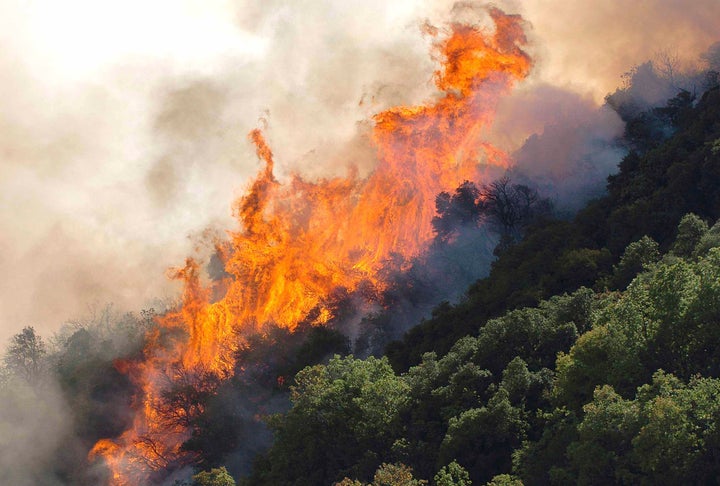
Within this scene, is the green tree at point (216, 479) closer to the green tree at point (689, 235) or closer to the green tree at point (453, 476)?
the green tree at point (453, 476)

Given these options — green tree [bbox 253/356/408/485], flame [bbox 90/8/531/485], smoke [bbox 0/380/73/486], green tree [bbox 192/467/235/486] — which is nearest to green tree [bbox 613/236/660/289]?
green tree [bbox 253/356/408/485]

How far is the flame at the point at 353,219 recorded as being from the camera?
89.4 m

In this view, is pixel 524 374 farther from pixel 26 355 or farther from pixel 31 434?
pixel 26 355

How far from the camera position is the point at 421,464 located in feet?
199

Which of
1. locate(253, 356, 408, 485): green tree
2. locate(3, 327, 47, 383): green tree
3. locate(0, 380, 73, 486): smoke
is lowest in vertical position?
locate(253, 356, 408, 485): green tree

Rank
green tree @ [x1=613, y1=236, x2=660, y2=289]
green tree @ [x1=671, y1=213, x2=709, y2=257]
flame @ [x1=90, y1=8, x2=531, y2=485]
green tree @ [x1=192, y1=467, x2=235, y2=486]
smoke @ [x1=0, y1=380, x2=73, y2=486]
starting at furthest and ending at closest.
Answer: smoke @ [x1=0, y1=380, x2=73, y2=486]
flame @ [x1=90, y1=8, x2=531, y2=485]
green tree @ [x1=192, y1=467, x2=235, y2=486]
green tree @ [x1=613, y1=236, x2=660, y2=289]
green tree @ [x1=671, y1=213, x2=709, y2=257]

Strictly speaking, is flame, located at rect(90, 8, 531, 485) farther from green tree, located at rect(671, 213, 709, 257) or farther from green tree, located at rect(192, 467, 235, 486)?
green tree, located at rect(671, 213, 709, 257)

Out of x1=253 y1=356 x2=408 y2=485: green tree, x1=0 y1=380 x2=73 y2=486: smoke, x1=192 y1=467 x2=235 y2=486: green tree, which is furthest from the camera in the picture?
x1=0 y1=380 x2=73 y2=486: smoke

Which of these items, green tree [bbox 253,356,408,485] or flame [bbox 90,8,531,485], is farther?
flame [bbox 90,8,531,485]

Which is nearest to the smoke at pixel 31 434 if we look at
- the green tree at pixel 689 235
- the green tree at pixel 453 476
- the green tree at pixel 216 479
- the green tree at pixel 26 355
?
the green tree at pixel 26 355

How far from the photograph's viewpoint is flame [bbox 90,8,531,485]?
89.4 m

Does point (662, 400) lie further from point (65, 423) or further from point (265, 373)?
point (65, 423)

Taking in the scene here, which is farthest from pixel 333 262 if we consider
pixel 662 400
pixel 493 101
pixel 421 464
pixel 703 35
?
pixel 662 400

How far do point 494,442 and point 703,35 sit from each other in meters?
49.4
